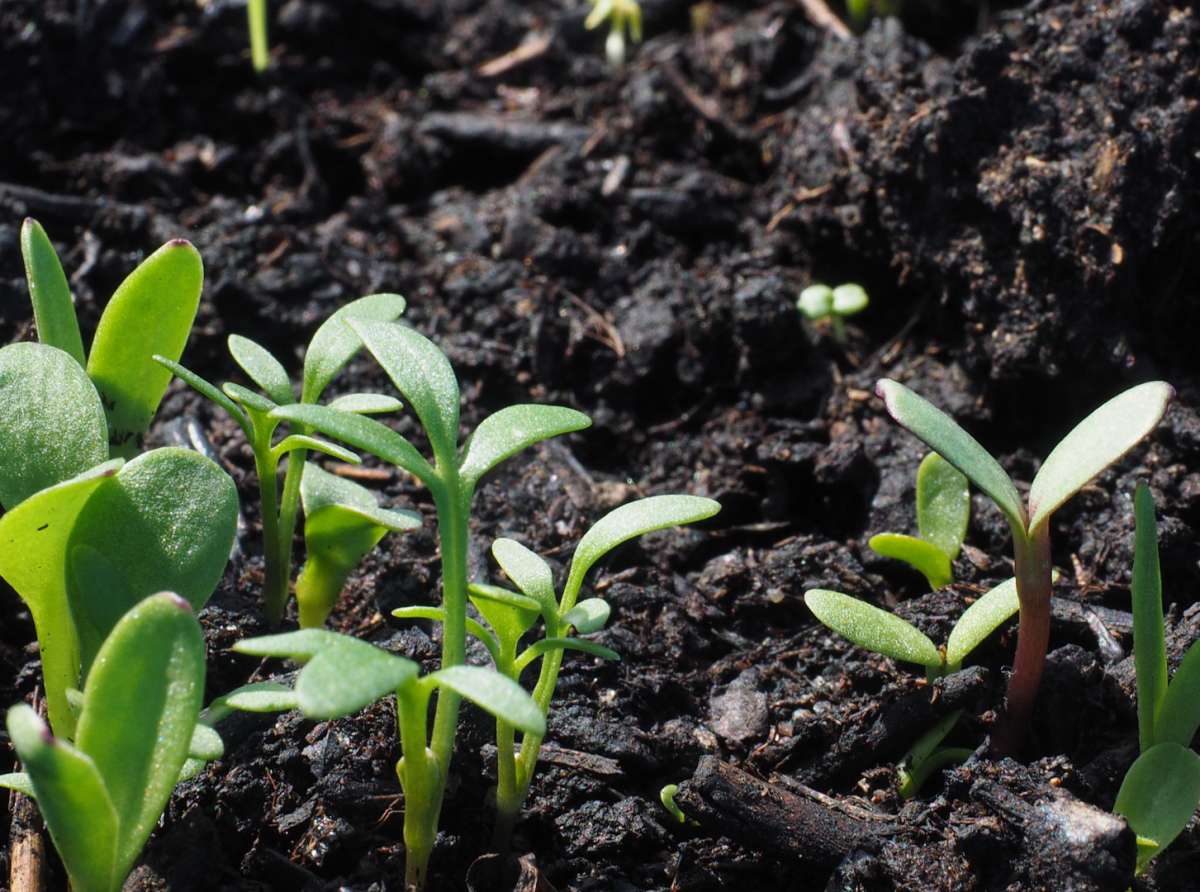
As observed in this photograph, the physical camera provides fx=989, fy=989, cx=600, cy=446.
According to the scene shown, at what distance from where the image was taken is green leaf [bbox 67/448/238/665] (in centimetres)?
114

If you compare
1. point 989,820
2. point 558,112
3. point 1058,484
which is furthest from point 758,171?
point 989,820

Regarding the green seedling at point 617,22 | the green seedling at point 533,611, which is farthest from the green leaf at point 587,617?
the green seedling at point 617,22

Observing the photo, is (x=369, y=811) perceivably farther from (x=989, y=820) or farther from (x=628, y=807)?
(x=989, y=820)

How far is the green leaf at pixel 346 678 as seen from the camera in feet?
2.60

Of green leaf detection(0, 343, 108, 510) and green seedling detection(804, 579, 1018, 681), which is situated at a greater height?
green leaf detection(0, 343, 108, 510)

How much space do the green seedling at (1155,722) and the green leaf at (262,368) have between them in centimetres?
107

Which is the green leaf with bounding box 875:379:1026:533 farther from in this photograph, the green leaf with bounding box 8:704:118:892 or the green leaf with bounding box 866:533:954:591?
the green leaf with bounding box 8:704:118:892

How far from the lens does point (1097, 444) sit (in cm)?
110

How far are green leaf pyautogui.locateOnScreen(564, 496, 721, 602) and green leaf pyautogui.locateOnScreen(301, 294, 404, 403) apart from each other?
432 millimetres

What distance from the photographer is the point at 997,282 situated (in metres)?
1.89

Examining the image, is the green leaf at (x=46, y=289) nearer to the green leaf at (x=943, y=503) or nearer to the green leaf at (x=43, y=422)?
the green leaf at (x=43, y=422)

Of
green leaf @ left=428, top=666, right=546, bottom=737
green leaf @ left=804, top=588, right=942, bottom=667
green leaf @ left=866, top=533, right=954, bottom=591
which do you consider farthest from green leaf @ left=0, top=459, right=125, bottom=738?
green leaf @ left=866, top=533, right=954, bottom=591

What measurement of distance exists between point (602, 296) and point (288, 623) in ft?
3.56

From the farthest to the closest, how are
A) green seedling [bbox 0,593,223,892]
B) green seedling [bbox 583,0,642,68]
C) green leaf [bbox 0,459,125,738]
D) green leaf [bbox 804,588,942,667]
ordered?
green seedling [bbox 583,0,642,68]
green leaf [bbox 804,588,942,667]
green leaf [bbox 0,459,125,738]
green seedling [bbox 0,593,223,892]
